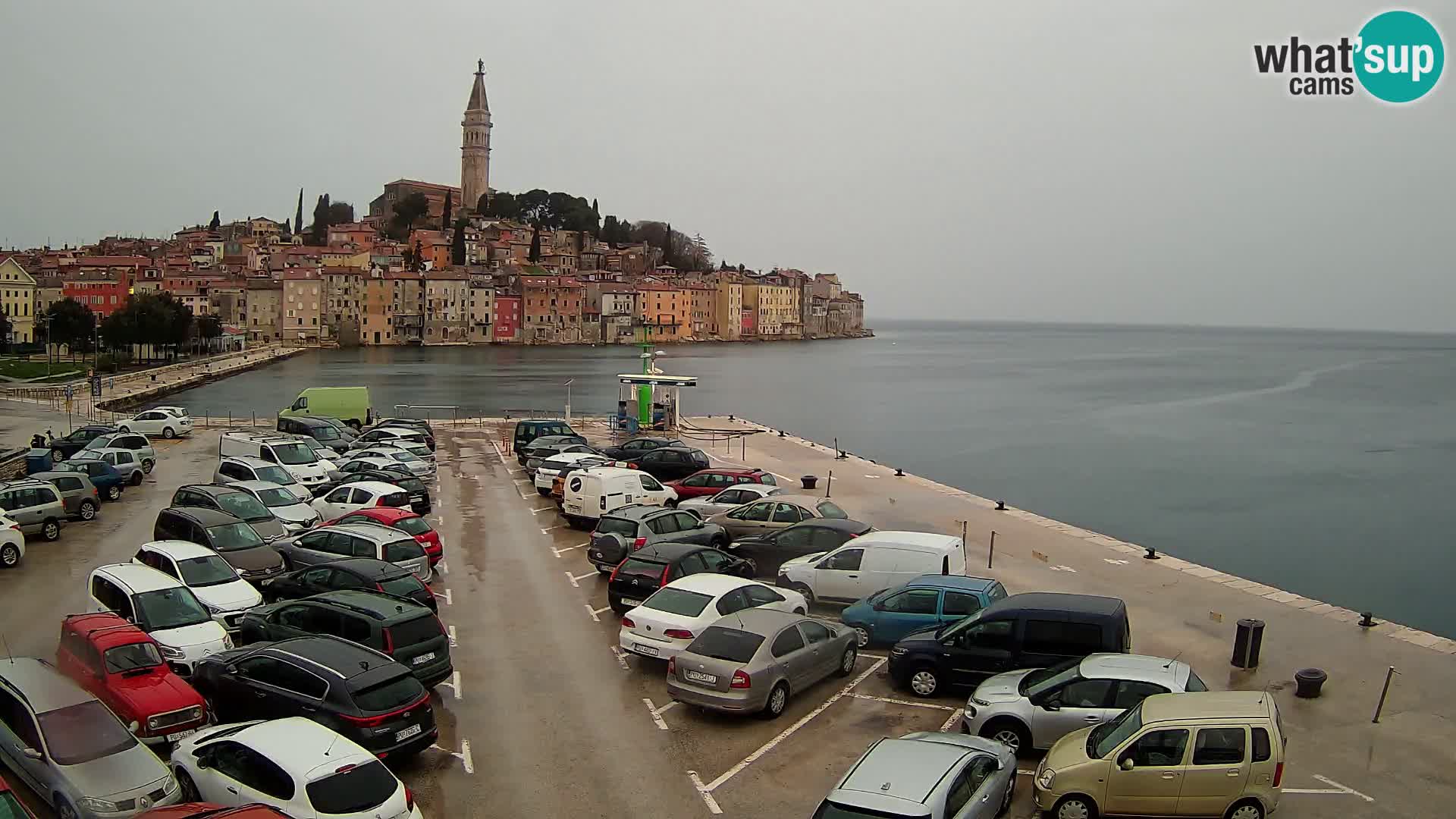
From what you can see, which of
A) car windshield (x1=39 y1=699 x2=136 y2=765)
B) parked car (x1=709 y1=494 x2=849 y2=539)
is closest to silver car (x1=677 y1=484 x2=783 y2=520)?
parked car (x1=709 y1=494 x2=849 y2=539)

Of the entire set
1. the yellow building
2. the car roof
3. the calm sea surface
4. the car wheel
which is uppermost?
the yellow building

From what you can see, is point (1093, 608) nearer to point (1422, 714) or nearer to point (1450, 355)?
point (1422, 714)

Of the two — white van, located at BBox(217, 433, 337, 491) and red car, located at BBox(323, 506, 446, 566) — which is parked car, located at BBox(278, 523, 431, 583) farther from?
white van, located at BBox(217, 433, 337, 491)

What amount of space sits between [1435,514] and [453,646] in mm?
40541

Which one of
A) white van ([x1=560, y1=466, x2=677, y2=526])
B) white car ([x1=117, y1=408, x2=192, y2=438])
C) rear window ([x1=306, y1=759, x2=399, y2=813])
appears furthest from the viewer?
white car ([x1=117, y1=408, x2=192, y2=438])

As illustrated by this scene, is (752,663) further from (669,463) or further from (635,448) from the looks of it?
(635,448)

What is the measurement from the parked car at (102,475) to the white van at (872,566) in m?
15.5

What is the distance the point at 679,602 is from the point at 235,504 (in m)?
9.37

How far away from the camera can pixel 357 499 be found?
18703 millimetres

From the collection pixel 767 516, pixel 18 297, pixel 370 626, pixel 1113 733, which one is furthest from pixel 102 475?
pixel 18 297

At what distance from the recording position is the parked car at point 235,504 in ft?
54.1

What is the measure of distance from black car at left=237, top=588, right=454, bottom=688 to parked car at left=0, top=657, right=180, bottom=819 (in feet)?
8.28

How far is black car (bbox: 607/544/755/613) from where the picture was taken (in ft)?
43.1

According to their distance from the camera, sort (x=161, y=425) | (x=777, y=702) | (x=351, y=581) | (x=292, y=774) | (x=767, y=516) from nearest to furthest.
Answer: (x=292, y=774) < (x=777, y=702) < (x=351, y=581) < (x=767, y=516) < (x=161, y=425)
